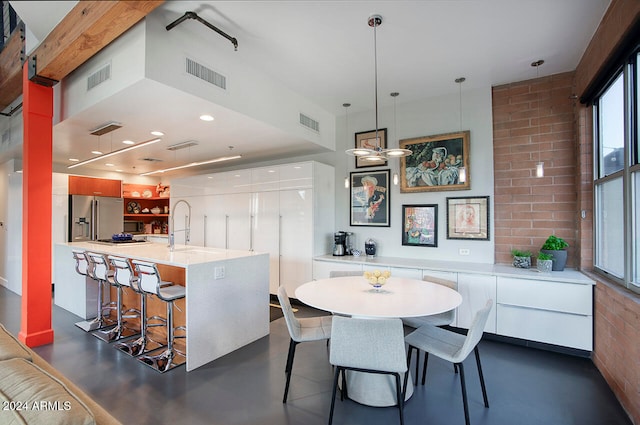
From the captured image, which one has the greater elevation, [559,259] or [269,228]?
[269,228]

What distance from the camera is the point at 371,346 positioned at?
6.22 feet

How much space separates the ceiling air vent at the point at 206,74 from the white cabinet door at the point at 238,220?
246cm

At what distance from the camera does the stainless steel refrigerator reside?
5.99 meters

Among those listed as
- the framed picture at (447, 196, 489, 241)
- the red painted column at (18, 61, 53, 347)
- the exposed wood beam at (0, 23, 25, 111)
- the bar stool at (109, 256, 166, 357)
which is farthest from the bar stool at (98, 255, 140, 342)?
the framed picture at (447, 196, 489, 241)

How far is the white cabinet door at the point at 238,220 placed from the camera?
5363 millimetres

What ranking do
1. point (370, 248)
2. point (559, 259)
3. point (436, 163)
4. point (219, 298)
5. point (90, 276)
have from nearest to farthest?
point (219, 298) < point (559, 259) < point (90, 276) < point (436, 163) < point (370, 248)

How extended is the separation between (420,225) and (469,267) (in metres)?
0.94

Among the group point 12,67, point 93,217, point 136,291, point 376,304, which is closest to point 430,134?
point 376,304

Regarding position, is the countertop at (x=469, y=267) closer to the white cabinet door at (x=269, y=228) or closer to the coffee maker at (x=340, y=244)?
the coffee maker at (x=340, y=244)

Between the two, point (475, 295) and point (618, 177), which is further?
point (475, 295)

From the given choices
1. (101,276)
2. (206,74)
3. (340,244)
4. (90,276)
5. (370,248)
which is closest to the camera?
(206,74)

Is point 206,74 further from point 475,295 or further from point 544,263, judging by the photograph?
point 544,263

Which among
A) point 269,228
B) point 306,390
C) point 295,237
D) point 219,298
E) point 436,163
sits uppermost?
point 436,163

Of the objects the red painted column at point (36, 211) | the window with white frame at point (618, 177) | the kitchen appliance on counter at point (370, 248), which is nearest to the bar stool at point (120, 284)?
the red painted column at point (36, 211)
